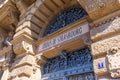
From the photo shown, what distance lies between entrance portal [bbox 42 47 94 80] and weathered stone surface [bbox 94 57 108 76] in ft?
2.87

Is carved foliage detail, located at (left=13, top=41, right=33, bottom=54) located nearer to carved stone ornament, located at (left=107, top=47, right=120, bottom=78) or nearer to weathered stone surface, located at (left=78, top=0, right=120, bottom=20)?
weathered stone surface, located at (left=78, top=0, right=120, bottom=20)

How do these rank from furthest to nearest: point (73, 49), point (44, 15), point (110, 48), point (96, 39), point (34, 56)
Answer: point (44, 15) < point (34, 56) < point (73, 49) < point (96, 39) < point (110, 48)

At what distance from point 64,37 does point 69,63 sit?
78 centimetres

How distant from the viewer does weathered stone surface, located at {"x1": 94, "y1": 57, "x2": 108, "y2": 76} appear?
366 cm

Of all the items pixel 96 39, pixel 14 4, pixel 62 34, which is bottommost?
pixel 96 39

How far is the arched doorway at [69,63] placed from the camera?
489 cm

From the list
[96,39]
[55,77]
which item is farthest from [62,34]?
[96,39]

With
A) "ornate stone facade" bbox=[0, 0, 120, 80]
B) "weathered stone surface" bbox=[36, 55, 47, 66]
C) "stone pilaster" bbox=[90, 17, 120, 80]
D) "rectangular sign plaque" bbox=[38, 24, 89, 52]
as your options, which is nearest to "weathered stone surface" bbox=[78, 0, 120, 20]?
"ornate stone facade" bbox=[0, 0, 120, 80]

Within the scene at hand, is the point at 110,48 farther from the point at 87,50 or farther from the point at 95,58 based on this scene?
the point at 87,50

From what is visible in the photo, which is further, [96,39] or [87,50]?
[87,50]

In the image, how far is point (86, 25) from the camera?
16.5 ft

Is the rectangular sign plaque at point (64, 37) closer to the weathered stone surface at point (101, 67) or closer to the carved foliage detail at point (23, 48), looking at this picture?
the carved foliage detail at point (23, 48)

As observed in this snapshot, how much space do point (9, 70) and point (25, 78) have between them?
1052 mm

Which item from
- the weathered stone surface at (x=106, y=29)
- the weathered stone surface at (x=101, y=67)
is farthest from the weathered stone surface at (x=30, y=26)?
the weathered stone surface at (x=101, y=67)
